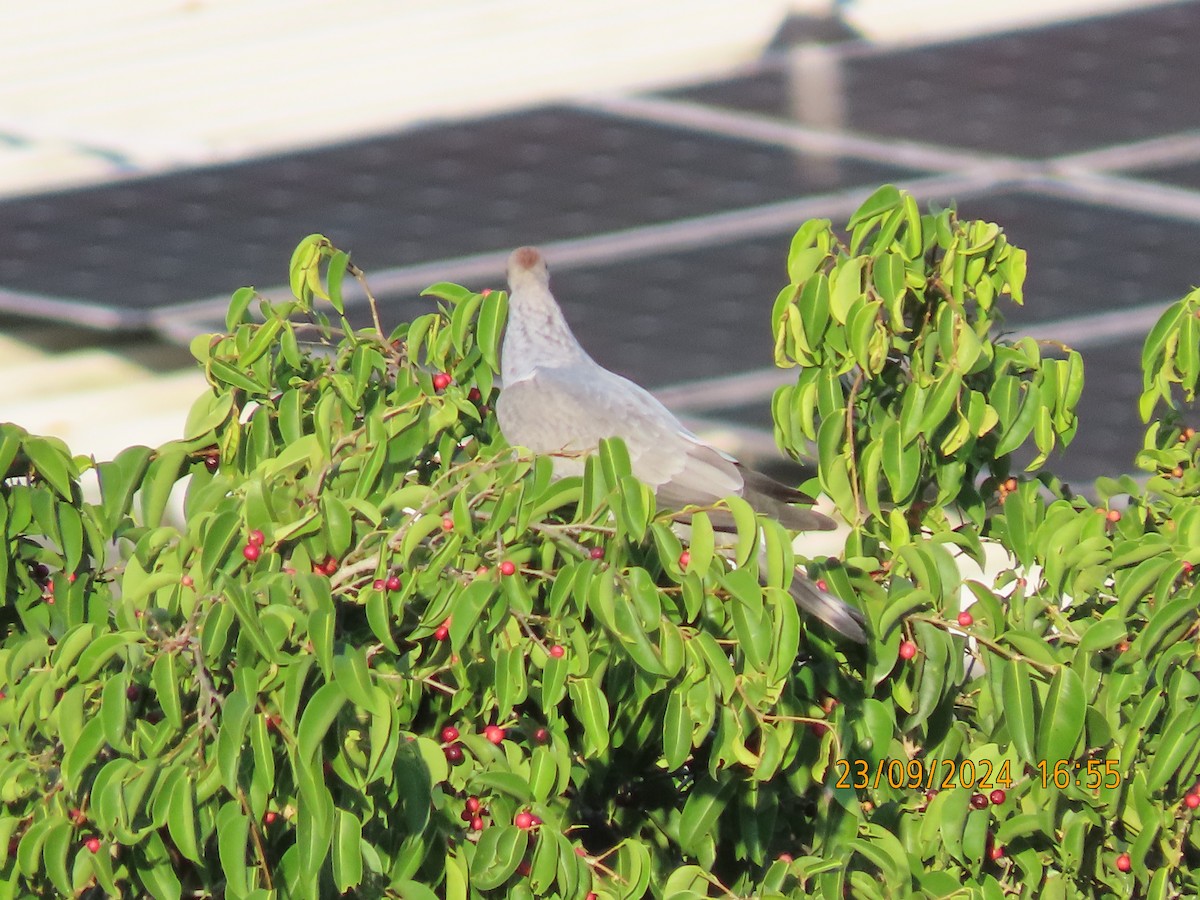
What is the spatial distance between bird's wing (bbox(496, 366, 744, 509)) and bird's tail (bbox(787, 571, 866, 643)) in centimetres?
88

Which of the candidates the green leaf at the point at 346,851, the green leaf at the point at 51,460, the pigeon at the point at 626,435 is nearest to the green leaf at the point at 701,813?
the green leaf at the point at 346,851

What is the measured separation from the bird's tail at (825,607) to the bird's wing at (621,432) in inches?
34.7

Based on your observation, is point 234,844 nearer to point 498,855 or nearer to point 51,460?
point 498,855

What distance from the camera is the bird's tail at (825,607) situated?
2.23 meters

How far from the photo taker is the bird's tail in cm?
223

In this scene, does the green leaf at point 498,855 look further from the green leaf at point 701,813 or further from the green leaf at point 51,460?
the green leaf at point 51,460

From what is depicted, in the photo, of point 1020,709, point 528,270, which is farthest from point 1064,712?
point 528,270

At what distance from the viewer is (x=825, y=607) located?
2229mm

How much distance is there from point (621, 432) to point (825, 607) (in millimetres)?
1120

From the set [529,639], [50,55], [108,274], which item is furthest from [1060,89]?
[529,639]

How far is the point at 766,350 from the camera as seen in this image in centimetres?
571

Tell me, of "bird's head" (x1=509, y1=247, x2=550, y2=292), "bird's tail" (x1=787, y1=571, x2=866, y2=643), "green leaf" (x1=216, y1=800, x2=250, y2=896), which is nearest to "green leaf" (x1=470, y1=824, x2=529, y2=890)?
"green leaf" (x1=216, y1=800, x2=250, y2=896)

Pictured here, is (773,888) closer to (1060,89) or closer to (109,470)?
(109,470)

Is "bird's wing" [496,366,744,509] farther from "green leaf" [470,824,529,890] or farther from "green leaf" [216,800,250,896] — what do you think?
"green leaf" [216,800,250,896]
